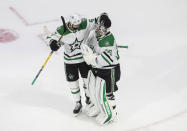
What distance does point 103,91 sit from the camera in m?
2.91

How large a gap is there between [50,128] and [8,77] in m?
1.11

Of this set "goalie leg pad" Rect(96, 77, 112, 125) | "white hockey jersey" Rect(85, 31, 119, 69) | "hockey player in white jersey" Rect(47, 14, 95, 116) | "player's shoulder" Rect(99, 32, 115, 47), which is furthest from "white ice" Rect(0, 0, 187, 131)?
"player's shoulder" Rect(99, 32, 115, 47)

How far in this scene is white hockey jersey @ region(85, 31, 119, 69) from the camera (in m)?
2.67

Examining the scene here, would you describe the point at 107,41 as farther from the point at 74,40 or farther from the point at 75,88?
the point at 75,88

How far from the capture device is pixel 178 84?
3799 millimetres

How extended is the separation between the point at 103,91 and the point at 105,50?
0.43 m

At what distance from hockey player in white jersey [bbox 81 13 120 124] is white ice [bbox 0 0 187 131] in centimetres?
21

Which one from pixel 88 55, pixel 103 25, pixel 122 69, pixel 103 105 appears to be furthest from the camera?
pixel 122 69

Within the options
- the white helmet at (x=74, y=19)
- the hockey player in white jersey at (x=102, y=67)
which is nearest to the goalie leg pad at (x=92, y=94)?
the hockey player in white jersey at (x=102, y=67)

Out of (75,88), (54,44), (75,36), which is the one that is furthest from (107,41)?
(75,88)

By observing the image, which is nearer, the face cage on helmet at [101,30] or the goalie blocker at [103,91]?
the face cage on helmet at [101,30]

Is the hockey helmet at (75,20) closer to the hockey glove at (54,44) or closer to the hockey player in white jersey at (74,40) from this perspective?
the hockey player in white jersey at (74,40)

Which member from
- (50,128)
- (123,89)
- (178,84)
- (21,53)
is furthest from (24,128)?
(178,84)

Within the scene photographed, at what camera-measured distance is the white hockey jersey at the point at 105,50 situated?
8.77 feet
